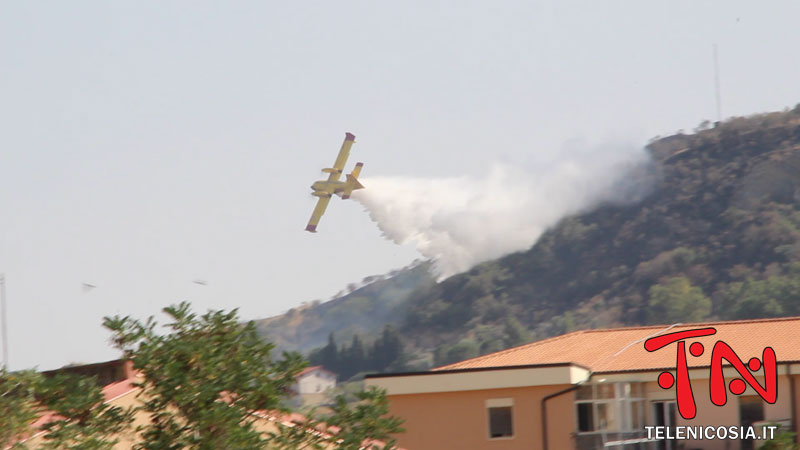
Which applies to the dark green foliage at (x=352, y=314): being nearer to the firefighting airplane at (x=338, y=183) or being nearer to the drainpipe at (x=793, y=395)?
the firefighting airplane at (x=338, y=183)

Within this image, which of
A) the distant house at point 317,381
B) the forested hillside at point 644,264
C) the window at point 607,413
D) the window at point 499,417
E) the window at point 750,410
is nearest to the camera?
the window at point 607,413

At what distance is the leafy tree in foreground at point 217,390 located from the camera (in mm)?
13805

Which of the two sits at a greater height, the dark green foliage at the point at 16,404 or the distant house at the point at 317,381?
the distant house at the point at 317,381

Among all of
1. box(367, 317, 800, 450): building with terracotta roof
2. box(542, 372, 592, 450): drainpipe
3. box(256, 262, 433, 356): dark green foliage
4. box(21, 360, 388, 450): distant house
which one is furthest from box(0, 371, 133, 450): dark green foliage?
box(256, 262, 433, 356): dark green foliage

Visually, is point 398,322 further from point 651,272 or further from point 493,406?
point 493,406

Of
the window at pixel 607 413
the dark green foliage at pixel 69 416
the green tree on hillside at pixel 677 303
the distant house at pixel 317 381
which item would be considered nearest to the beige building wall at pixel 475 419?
the window at pixel 607 413

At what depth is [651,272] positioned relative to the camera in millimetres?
138500

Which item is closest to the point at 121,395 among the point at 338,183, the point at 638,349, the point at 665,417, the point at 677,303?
the point at 665,417

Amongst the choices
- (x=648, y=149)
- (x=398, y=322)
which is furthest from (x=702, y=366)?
(x=648, y=149)

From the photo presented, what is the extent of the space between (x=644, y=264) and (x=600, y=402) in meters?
109

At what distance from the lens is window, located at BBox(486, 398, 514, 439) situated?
109ft

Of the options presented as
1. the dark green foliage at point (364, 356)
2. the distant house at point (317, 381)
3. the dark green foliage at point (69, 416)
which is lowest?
the dark green foliage at point (69, 416)

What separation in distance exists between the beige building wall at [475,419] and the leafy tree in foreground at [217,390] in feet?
58.6

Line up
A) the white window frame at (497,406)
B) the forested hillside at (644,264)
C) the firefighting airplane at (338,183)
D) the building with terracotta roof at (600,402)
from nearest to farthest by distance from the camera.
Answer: the building with terracotta roof at (600,402) → the white window frame at (497,406) → the firefighting airplane at (338,183) → the forested hillside at (644,264)
